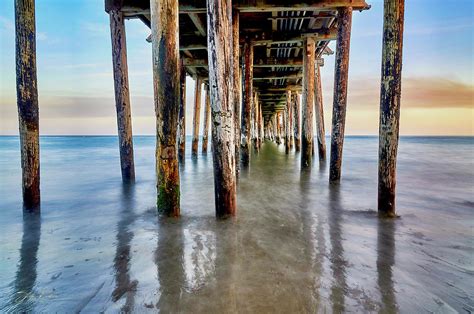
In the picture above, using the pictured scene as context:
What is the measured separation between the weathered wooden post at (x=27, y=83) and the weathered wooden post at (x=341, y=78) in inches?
199

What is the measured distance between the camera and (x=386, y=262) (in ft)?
7.82

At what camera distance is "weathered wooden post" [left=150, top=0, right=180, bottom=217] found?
3.16m

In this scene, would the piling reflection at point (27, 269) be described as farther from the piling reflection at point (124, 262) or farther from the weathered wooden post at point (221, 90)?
the weathered wooden post at point (221, 90)

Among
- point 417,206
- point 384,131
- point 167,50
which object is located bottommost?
point 417,206

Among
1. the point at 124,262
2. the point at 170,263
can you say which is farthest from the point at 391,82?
the point at 124,262

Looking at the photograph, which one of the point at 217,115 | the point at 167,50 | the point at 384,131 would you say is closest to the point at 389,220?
the point at 384,131

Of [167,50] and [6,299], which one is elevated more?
[167,50]

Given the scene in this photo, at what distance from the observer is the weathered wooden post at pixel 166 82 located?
124 inches

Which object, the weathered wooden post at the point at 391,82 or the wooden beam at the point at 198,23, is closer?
the weathered wooden post at the point at 391,82

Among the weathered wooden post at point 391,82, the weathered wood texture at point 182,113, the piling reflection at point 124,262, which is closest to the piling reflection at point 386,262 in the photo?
the weathered wooden post at point 391,82

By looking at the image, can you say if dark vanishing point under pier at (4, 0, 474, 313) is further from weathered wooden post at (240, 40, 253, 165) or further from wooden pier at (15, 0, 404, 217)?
weathered wooden post at (240, 40, 253, 165)

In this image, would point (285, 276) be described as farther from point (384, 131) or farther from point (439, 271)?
point (384, 131)

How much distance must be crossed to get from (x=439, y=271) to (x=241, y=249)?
160 cm

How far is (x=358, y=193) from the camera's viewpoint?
548cm
